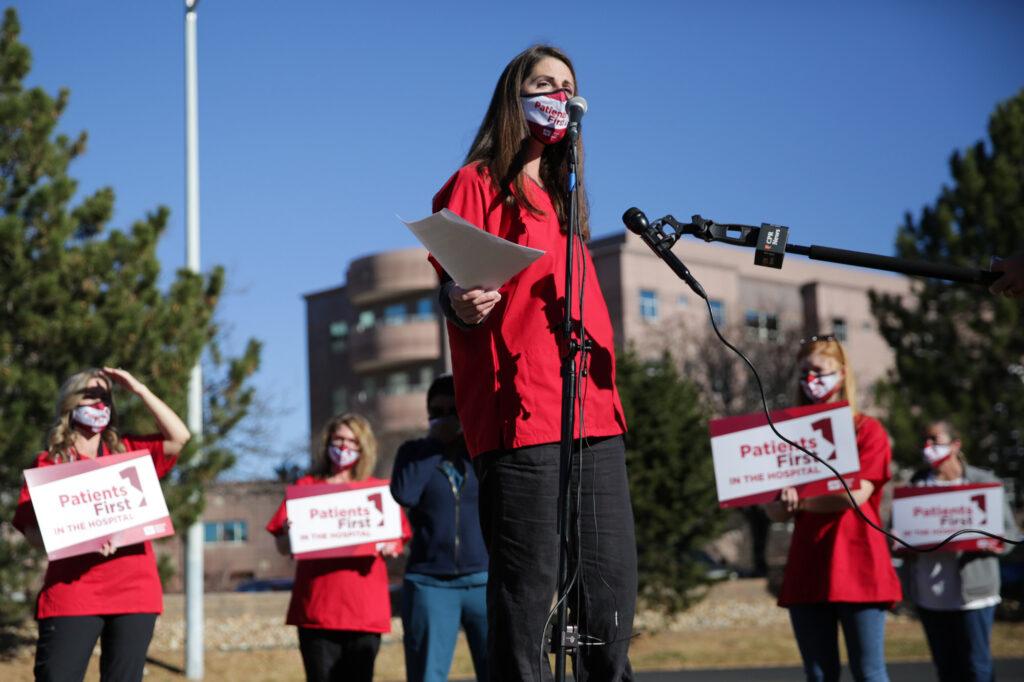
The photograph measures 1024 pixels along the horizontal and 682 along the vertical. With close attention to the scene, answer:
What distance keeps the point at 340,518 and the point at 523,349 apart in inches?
152

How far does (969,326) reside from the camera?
75.4 feet

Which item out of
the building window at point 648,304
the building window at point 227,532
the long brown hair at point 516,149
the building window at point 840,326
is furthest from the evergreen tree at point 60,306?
the building window at point 840,326

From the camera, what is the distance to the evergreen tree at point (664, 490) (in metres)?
18.5

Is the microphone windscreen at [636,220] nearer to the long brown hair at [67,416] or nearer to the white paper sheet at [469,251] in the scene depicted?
the white paper sheet at [469,251]

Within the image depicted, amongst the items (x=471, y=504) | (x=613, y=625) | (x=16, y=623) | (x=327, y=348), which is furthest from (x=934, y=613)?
(x=327, y=348)

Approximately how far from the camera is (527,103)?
3746mm

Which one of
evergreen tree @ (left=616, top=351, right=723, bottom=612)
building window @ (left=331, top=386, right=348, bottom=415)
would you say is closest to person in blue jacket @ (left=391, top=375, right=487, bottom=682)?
evergreen tree @ (left=616, top=351, right=723, bottom=612)

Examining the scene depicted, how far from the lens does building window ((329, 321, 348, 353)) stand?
201ft

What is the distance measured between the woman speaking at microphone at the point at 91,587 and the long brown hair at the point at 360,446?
1.60 metres

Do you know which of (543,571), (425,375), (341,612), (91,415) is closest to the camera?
(543,571)

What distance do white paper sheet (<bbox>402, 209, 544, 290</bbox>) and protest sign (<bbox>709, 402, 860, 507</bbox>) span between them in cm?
298

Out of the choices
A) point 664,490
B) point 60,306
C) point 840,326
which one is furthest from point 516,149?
point 840,326

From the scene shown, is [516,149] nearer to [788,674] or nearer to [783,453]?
[783,453]

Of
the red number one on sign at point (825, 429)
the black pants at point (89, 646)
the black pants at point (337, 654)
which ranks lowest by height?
the black pants at point (337, 654)
